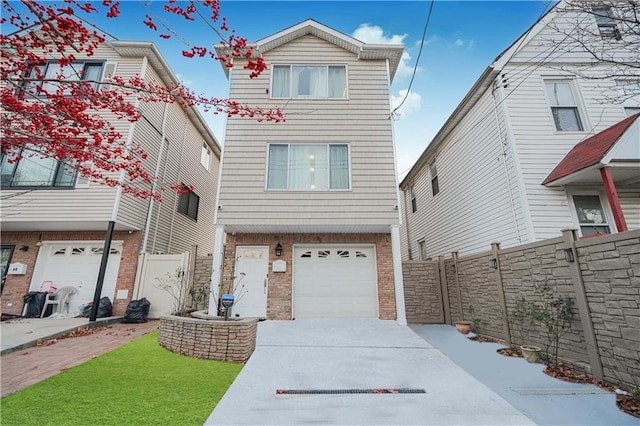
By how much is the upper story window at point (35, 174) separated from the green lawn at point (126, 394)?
280 inches

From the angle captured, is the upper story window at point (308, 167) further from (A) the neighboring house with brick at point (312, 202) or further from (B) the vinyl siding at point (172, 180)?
(B) the vinyl siding at point (172, 180)

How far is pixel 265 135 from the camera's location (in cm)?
817

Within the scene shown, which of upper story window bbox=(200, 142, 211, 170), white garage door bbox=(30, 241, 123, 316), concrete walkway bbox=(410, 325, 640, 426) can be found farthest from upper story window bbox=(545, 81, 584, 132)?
upper story window bbox=(200, 142, 211, 170)

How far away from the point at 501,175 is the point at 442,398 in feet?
20.8

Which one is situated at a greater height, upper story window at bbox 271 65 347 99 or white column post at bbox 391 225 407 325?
upper story window at bbox 271 65 347 99

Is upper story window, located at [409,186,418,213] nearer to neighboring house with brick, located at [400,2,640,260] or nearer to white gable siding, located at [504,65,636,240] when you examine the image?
neighboring house with brick, located at [400,2,640,260]

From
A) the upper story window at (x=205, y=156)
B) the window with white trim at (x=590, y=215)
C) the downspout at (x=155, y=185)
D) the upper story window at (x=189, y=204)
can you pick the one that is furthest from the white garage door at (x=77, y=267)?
the window with white trim at (x=590, y=215)

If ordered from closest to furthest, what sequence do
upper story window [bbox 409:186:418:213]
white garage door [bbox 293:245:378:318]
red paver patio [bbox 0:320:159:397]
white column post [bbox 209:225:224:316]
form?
red paver patio [bbox 0:320:159:397]
white column post [bbox 209:225:224:316]
white garage door [bbox 293:245:378:318]
upper story window [bbox 409:186:418:213]

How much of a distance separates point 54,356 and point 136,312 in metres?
3.26

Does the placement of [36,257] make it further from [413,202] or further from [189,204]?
[413,202]

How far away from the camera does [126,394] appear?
11.4ft

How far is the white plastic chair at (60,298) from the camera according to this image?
28.8 feet

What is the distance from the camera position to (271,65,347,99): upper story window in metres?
8.70

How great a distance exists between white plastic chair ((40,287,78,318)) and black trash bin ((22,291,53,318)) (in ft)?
0.31
